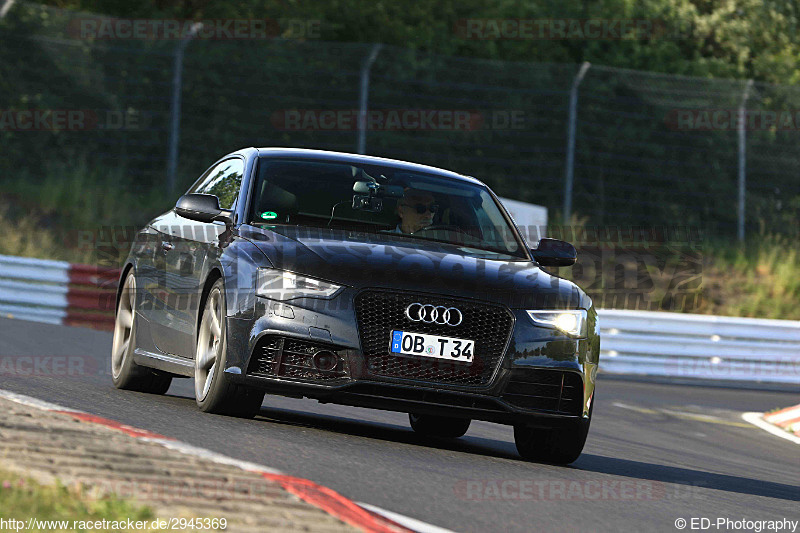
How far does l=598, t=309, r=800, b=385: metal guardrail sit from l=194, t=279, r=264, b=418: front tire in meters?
12.0

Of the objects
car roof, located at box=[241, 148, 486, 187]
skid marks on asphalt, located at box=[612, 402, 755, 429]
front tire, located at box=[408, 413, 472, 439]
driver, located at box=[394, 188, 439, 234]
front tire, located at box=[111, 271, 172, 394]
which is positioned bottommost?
skid marks on asphalt, located at box=[612, 402, 755, 429]

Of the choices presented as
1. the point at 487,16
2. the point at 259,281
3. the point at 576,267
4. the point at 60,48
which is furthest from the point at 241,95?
the point at 259,281

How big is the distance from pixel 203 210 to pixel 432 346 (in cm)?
180

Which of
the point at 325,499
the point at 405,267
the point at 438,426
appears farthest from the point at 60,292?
the point at 325,499

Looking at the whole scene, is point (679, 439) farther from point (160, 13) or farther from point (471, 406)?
point (160, 13)

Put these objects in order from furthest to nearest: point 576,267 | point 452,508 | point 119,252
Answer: point 576,267
point 119,252
point 452,508

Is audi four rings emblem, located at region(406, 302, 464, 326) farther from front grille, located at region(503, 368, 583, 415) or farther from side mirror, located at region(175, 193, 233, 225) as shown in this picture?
side mirror, located at region(175, 193, 233, 225)

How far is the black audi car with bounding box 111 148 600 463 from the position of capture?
782 centimetres

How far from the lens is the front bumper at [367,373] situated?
25.5ft

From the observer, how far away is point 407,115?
985 inches

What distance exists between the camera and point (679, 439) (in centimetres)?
1291

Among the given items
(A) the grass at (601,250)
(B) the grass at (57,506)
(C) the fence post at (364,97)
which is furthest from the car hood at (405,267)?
(C) the fence post at (364,97)

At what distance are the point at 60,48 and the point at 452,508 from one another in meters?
19.2

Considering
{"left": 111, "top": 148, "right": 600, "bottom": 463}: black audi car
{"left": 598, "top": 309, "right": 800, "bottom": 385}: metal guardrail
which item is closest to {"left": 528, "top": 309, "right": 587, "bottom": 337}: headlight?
{"left": 111, "top": 148, "right": 600, "bottom": 463}: black audi car
